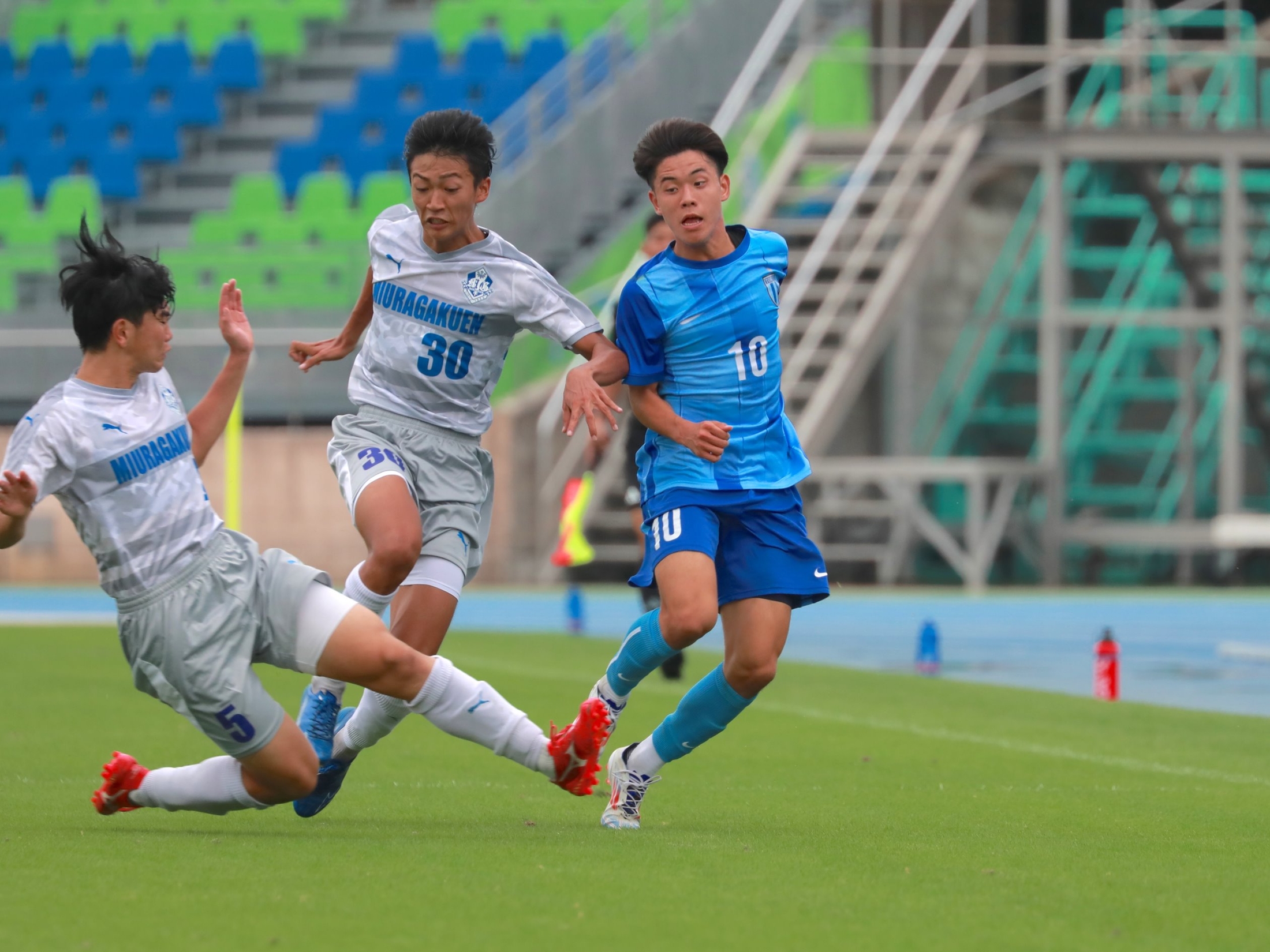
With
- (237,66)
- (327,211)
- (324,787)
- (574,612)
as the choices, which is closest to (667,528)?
(324,787)

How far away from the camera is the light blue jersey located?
18.2ft

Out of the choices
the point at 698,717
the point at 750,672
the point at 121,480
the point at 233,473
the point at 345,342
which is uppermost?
the point at 233,473

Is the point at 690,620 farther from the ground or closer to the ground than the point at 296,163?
closer to the ground

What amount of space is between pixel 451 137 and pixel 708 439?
3.94ft

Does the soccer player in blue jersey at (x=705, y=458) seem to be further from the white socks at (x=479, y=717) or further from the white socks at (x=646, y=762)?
the white socks at (x=479, y=717)

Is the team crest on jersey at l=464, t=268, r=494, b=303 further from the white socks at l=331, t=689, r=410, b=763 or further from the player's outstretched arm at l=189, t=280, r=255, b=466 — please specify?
the white socks at l=331, t=689, r=410, b=763

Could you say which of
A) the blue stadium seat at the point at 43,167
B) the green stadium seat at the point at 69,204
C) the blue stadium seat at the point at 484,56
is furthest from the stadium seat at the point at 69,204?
the blue stadium seat at the point at 484,56

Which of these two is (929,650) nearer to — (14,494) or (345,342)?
(345,342)

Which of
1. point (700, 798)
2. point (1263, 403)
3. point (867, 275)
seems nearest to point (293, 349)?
point (700, 798)

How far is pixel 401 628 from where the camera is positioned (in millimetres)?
5828

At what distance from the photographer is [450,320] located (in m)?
5.86

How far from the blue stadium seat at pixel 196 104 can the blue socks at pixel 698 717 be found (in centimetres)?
2092

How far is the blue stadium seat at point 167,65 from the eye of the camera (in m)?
25.3

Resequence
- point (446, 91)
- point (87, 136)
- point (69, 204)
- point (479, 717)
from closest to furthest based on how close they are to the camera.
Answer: point (479, 717), point (69, 204), point (446, 91), point (87, 136)
